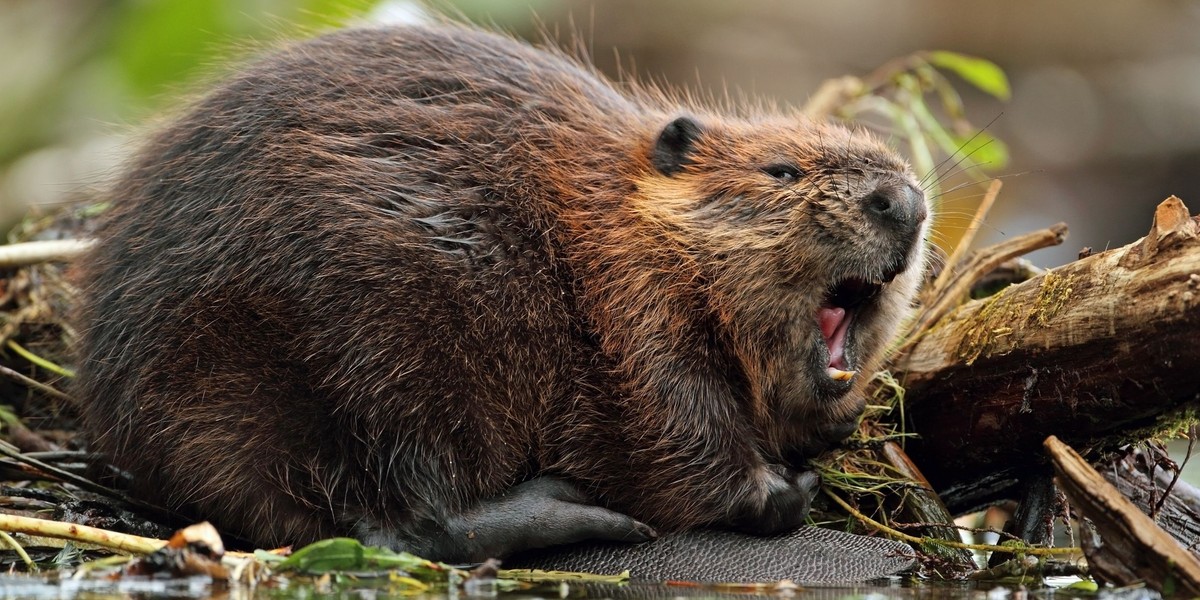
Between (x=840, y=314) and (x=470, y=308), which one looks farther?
(x=840, y=314)

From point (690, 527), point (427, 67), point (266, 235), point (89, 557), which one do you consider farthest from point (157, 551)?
point (427, 67)

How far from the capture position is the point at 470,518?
3822 millimetres

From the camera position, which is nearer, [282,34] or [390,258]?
[390,258]

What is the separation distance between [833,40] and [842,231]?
946 cm

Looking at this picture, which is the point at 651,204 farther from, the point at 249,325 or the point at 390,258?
the point at 249,325

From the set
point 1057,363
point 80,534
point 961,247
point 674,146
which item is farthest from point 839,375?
point 80,534

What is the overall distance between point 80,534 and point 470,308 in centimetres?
131

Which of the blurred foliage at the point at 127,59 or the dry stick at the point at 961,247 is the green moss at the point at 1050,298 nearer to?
the dry stick at the point at 961,247

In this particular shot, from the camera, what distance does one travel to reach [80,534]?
3.64m

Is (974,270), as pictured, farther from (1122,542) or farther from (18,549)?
(18,549)

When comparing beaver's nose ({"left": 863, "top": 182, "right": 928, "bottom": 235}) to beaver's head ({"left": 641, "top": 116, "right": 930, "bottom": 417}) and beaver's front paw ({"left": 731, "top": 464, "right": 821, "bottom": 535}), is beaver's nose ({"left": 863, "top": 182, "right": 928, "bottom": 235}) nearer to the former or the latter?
beaver's head ({"left": 641, "top": 116, "right": 930, "bottom": 417})

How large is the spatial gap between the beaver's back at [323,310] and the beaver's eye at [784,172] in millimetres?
741

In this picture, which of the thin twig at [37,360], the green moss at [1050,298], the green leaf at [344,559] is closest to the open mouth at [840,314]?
the green moss at [1050,298]

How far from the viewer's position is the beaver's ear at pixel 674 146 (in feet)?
14.3
